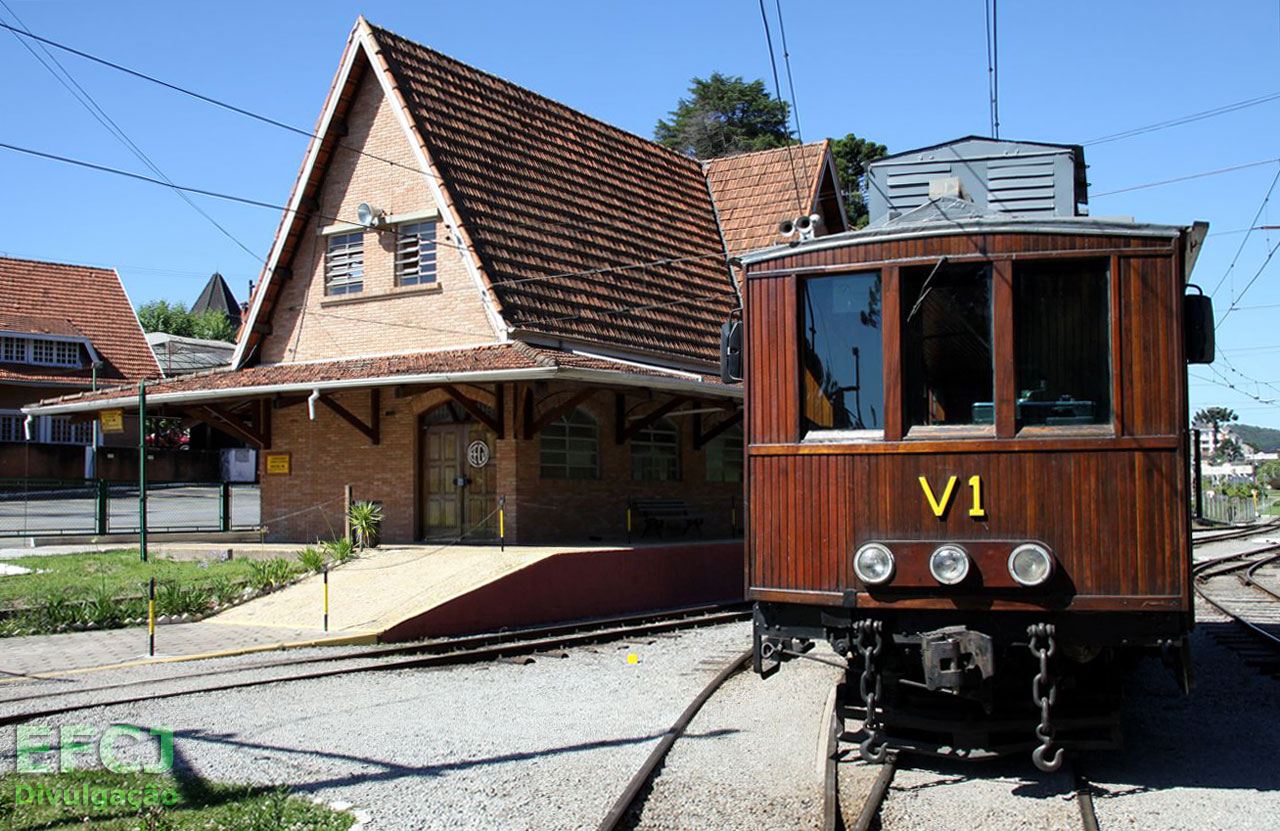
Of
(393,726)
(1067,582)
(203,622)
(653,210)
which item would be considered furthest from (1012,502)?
(653,210)

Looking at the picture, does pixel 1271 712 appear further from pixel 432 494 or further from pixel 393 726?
pixel 432 494

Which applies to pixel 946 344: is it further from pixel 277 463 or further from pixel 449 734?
pixel 277 463

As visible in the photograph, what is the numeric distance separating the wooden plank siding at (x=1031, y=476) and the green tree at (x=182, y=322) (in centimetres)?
6220

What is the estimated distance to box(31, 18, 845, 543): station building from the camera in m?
18.2

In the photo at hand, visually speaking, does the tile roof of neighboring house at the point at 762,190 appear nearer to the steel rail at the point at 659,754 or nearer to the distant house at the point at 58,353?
the steel rail at the point at 659,754

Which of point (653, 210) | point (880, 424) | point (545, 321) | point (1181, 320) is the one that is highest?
point (653, 210)

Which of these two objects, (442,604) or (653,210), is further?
(653,210)

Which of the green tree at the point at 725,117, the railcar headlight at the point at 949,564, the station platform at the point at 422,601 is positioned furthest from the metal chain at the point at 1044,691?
the green tree at the point at 725,117

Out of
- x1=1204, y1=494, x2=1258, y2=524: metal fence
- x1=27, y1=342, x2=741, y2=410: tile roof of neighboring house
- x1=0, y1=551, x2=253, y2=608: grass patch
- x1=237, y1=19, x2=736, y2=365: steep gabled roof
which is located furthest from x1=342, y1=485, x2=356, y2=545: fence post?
x1=1204, y1=494, x2=1258, y2=524: metal fence

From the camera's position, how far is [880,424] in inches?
291

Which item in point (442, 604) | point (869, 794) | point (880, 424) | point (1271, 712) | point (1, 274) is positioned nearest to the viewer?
point (869, 794)

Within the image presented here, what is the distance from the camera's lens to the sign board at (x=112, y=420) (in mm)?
20188

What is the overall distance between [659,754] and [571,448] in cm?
1165

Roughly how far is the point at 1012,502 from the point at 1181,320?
1431 mm
